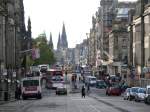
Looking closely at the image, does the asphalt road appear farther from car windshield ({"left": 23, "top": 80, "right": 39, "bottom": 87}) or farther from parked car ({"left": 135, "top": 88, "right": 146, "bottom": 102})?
car windshield ({"left": 23, "top": 80, "right": 39, "bottom": 87})

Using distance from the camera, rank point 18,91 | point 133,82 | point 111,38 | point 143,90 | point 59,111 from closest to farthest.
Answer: point 59,111, point 143,90, point 18,91, point 133,82, point 111,38

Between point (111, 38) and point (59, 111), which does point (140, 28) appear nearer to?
point (111, 38)

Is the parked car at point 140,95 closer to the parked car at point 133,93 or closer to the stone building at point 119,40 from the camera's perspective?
the parked car at point 133,93

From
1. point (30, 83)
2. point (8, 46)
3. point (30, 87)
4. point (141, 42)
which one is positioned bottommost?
point (30, 87)

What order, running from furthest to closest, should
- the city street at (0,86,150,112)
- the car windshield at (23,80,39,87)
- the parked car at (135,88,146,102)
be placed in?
the car windshield at (23,80,39,87) < the parked car at (135,88,146,102) < the city street at (0,86,150,112)

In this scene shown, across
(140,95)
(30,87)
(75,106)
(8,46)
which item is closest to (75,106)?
(75,106)

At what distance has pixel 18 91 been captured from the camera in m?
78.4

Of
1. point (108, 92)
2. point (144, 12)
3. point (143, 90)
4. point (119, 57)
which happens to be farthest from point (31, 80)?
point (119, 57)

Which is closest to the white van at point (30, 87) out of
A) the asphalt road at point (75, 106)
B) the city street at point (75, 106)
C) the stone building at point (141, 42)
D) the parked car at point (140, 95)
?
the asphalt road at point (75, 106)

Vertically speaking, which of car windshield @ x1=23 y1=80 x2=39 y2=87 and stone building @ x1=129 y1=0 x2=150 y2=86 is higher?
stone building @ x1=129 y1=0 x2=150 y2=86

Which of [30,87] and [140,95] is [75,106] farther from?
[30,87]

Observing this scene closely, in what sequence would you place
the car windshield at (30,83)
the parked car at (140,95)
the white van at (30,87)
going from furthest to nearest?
the car windshield at (30,83) < the white van at (30,87) < the parked car at (140,95)

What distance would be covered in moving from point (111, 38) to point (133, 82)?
73.1 metres

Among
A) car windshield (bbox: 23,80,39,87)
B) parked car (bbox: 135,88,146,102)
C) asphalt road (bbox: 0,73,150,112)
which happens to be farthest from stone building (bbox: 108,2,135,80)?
asphalt road (bbox: 0,73,150,112)
